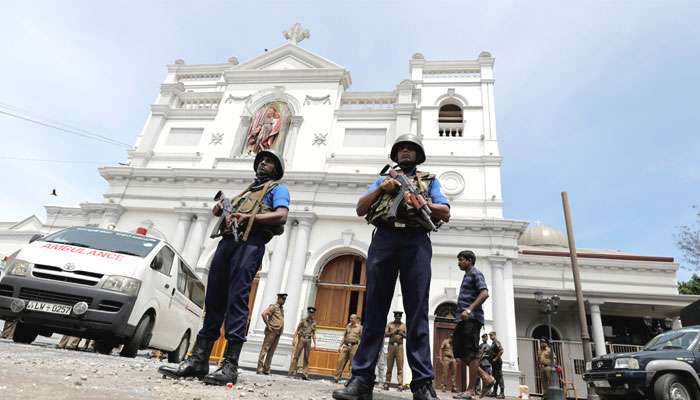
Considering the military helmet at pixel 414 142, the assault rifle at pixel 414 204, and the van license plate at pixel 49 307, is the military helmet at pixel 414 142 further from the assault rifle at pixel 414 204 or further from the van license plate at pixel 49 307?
the van license plate at pixel 49 307

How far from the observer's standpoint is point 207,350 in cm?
322

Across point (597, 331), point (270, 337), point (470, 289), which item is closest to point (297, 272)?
point (270, 337)

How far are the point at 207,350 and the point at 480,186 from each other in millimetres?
14299

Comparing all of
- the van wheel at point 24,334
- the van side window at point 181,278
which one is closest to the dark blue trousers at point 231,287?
the van wheel at point 24,334

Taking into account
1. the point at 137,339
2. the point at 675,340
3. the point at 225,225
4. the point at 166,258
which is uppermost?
the point at 166,258

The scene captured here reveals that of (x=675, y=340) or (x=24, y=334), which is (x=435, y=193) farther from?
(x=675, y=340)

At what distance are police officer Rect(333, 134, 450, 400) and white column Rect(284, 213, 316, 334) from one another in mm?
10469

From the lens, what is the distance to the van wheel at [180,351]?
7518 mm

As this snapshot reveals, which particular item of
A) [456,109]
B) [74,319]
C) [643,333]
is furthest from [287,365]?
[643,333]

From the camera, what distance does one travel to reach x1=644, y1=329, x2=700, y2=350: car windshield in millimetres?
7027

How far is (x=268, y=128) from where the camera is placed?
55.9ft

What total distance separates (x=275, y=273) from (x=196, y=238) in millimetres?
3583

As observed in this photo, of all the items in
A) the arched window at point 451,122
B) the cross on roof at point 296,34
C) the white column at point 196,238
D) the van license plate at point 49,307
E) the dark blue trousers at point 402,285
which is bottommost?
the van license plate at point 49,307

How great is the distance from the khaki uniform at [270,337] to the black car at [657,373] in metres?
6.51
